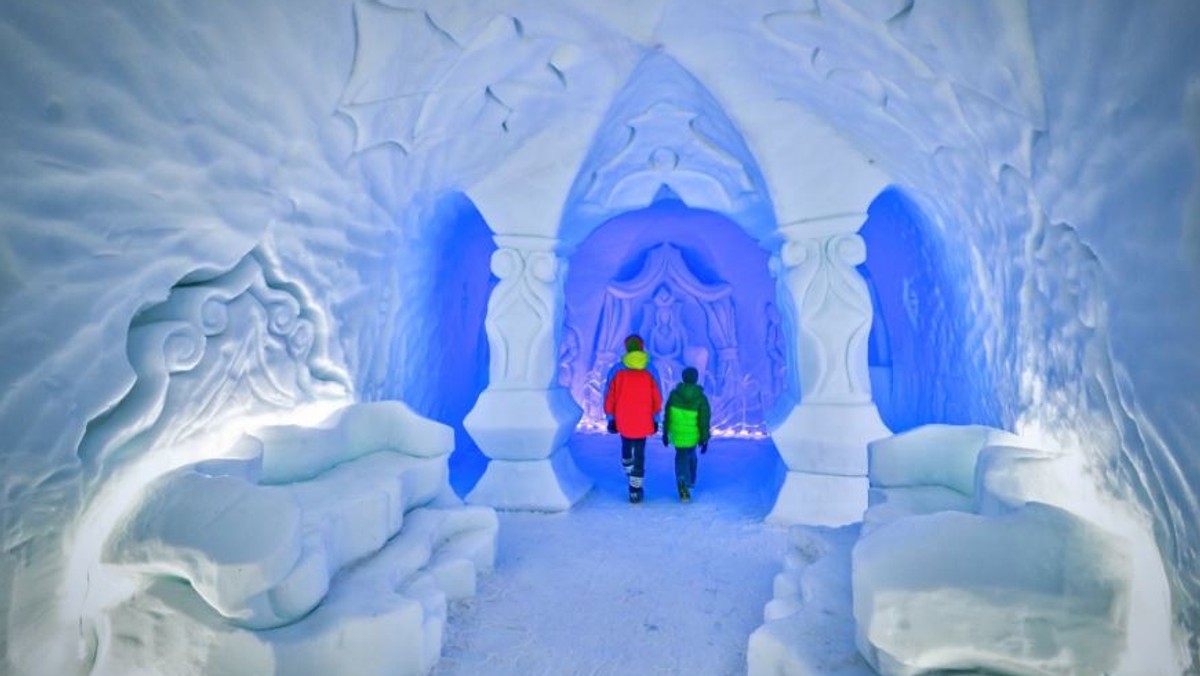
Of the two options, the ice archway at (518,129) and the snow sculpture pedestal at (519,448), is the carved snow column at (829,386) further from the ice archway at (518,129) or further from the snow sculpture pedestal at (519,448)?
the snow sculpture pedestal at (519,448)

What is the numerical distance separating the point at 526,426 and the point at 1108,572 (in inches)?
134

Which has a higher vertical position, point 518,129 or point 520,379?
point 518,129

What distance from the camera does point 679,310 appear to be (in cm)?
736

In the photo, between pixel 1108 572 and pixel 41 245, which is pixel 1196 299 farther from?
pixel 41 245

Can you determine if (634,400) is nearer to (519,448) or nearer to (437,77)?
(519,448)

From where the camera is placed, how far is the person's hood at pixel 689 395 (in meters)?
4.64

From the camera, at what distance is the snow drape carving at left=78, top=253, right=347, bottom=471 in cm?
214

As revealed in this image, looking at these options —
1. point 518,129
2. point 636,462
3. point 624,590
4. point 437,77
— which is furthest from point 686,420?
point 437,77

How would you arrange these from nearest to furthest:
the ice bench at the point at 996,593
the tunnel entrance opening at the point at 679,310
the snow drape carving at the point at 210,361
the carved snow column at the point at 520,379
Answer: the ice bench at the point at 996,593 < the snow drape carving at the point at 210,361 < the carved snow column at the point at 520,379 < the tunnel entrance opening at the point at 679,310

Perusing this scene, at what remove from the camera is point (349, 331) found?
11.7 feet

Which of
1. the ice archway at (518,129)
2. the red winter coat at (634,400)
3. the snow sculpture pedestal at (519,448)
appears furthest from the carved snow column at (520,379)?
the ice archway at (518,129)

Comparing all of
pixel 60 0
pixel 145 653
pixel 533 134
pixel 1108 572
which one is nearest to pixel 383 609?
pixel 145 653

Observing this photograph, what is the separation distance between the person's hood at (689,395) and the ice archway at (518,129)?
5.49 feet

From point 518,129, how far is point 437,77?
0.96m
